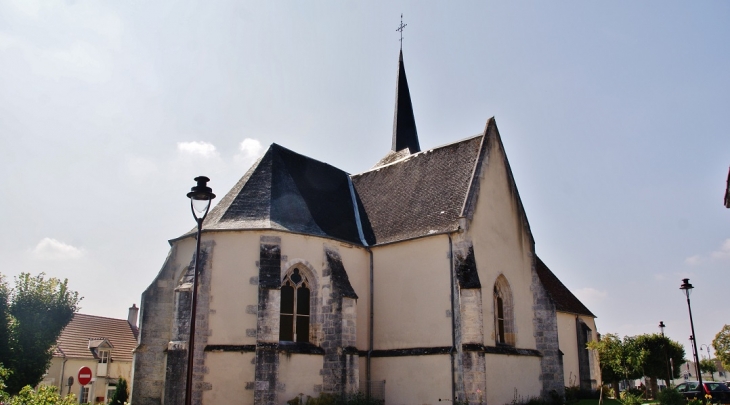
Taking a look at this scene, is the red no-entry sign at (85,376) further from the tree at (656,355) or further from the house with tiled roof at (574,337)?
the tree at (656,355)

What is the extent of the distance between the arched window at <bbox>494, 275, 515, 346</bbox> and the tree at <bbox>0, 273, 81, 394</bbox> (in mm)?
16357

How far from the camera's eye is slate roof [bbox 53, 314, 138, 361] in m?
33.6

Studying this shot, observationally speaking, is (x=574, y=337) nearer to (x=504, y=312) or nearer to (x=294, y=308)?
(x=504, y=312)

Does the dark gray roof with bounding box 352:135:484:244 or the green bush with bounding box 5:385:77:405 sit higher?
the dark gray roof with bounding box 352:135:484:244

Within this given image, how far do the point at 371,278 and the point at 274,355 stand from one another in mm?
5238

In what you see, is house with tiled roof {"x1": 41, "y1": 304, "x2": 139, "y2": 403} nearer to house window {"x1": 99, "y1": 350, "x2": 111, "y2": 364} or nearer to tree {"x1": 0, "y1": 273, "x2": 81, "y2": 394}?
house window {"x1": 99, "y1": 350, "x2": 111, "y2": 364}

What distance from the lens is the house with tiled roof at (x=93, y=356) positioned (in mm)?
32438

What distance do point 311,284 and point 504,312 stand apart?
6.81 meters

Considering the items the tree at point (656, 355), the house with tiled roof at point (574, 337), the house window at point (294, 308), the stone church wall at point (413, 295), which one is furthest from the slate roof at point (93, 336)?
the tree at point (656, 355)

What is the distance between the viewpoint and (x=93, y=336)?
117 feet

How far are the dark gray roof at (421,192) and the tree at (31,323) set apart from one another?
12653 millimetres

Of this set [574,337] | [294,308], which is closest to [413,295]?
[294,308]

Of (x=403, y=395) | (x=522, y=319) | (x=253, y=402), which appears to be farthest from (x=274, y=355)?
(x=522, y=319)

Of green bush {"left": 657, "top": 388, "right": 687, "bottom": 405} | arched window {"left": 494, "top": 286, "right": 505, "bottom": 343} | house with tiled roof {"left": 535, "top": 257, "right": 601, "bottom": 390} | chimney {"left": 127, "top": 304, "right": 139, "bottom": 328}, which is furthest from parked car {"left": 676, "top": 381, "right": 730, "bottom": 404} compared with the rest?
chimney {"left": 127, "top": 304, "right": 139, "bottom": 328}
